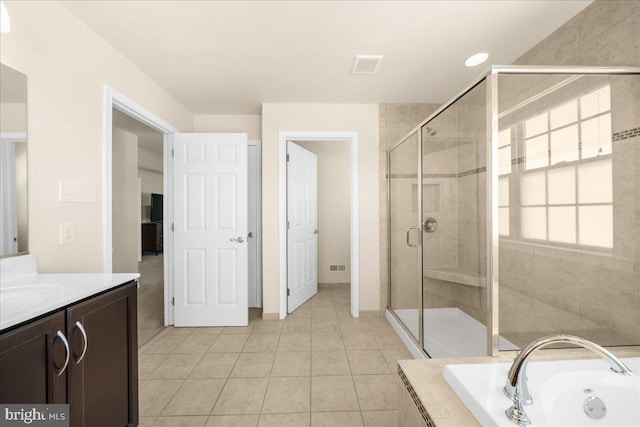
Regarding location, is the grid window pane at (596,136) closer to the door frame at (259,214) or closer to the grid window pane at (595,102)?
the grid window pane at (595,102)

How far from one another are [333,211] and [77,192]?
3250 millimetres

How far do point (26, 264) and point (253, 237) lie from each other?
7.20ft

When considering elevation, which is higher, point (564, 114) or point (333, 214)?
point (564, 114)

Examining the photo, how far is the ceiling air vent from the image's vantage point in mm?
2166

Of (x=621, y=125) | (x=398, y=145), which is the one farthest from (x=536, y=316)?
(x=398, y=145)

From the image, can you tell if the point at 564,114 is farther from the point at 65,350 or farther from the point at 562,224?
the point at 65,350

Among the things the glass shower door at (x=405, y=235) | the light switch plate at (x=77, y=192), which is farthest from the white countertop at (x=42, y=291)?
the glass shower door at (x=405, y=235)

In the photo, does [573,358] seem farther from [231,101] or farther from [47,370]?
[231,101]

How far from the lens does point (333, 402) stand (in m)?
1.71

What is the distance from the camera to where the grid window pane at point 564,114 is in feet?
4.79

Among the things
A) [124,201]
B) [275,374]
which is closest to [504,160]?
[275,374]

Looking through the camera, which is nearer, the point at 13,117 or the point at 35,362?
the point at 35,362

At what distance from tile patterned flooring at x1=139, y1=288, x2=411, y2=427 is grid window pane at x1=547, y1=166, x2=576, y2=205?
5.05 feet

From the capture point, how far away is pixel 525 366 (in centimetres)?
85
